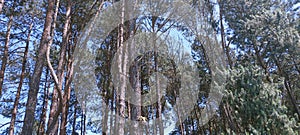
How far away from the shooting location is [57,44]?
9.05 meters

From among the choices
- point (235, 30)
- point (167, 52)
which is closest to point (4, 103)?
point (167, 52)

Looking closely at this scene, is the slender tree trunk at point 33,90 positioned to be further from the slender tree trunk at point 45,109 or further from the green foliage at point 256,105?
the slender tree trunk at point 45,109

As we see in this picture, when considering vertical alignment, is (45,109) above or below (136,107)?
above

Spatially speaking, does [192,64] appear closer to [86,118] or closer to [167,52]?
[167,52]

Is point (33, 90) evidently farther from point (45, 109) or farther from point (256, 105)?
point (45, 109)

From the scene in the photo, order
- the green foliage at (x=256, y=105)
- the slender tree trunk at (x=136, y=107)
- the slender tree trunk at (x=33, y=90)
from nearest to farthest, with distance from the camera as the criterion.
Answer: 1. the slender tree trunk at (x=33, y=90)
2. the green foliage at (x=256, y=105)
3. the slender tree trunk at (x=136, y=107)

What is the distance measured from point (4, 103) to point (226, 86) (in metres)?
8.86

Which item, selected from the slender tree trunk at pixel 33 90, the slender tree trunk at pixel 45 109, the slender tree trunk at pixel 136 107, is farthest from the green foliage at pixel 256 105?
the slender tree trunk at pixel 45 109

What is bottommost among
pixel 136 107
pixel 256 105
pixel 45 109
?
pixel 256 105

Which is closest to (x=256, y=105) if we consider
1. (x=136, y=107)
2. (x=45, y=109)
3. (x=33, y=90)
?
(x=136, y=107)

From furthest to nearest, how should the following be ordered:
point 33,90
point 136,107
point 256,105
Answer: point 136,107 → point 256,105 → point 33,90

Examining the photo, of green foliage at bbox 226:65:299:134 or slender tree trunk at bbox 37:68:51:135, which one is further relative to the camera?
slender tree trunk at bbox 37:68:51:135

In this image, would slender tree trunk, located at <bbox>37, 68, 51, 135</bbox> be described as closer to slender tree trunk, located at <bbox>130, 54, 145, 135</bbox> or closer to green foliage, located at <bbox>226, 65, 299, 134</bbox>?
slender tree trunk, located at <bbox>130, 54, 145, 135</bbox>

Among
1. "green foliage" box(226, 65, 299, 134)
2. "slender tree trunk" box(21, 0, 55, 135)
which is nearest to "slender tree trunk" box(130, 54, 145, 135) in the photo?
"green foliage" box(226, 65, 299, 134)
